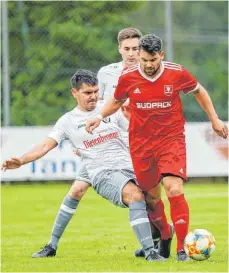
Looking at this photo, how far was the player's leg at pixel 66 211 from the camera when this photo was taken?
9.46m

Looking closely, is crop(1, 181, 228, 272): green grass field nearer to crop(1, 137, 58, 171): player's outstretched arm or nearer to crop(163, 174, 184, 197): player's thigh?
crop(163, 174, 184, 197): player's thigh

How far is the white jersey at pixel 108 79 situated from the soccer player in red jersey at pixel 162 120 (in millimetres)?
1348

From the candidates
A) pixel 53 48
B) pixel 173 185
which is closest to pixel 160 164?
pixel 173 185

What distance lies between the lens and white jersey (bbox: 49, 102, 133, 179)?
930 cm

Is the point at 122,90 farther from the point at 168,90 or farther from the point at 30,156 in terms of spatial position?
the point at 30,156

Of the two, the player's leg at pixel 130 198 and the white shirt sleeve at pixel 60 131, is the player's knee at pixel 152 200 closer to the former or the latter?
the player's leg at pixel 130 198

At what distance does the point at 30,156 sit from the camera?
9000 millimetres

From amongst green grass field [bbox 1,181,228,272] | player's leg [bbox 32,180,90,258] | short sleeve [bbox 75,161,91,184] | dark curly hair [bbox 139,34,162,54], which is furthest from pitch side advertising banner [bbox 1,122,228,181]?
dark curly hair [bbox 139,34,162,54]

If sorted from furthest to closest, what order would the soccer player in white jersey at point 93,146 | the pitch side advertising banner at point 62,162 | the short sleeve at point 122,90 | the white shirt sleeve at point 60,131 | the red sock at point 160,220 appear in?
the pitch side advertising banner at point 62,162, the white shirt sleeve at point 60,131, the red sock at point 160,220, the soccer player in white jersey at point 93,146, the short sleeve at point 122,90

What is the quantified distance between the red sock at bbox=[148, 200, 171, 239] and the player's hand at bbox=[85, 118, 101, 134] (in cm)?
104

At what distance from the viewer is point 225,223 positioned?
12.6 metres

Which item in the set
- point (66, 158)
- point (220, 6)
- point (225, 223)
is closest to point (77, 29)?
point (66, 158)

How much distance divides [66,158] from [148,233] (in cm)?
1156

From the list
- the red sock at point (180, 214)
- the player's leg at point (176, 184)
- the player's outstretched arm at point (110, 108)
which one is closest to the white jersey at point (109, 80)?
the player's outstretched arm at point (110, 108)
